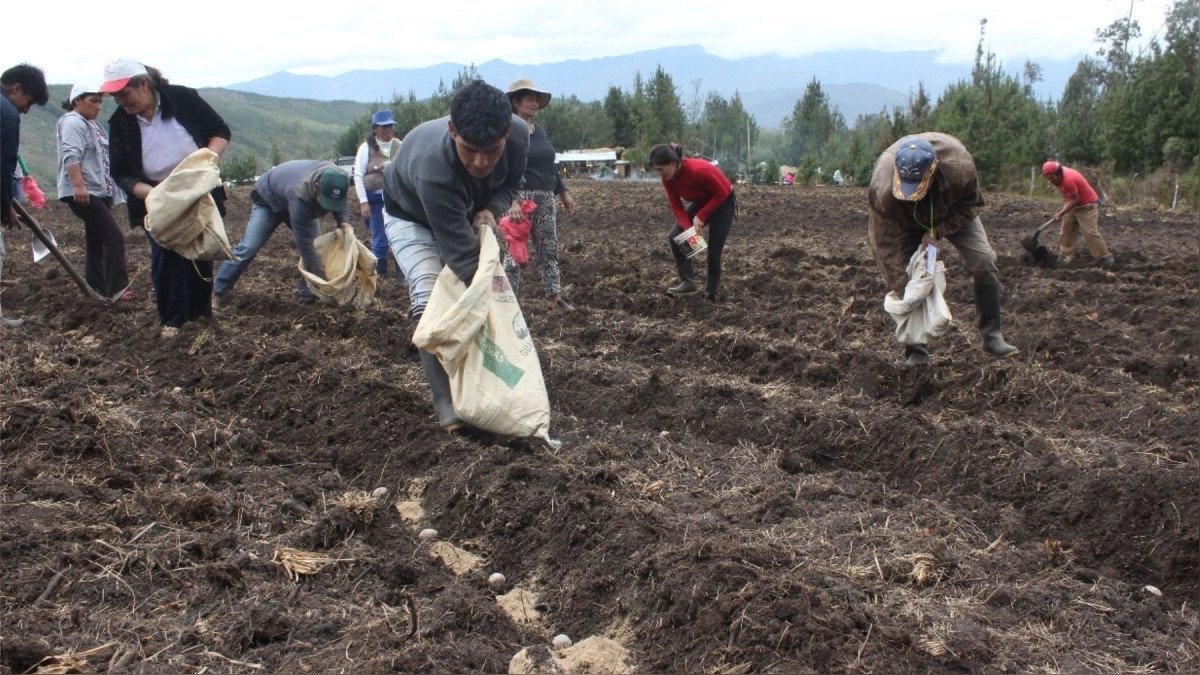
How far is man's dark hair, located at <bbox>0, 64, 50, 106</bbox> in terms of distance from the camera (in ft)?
21.4

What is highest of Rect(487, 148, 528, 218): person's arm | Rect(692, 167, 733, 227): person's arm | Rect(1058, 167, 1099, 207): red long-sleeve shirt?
Rect(487, 148, 528, 218): person's arm

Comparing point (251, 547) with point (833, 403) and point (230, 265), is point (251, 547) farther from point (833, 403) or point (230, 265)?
point (230, 265)

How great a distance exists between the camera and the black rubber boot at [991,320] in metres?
5.94

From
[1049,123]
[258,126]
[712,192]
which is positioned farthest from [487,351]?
[258,126]

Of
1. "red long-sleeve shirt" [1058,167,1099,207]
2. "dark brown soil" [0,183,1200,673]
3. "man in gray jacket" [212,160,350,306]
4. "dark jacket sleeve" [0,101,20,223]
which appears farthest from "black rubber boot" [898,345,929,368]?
"dark jacket sleeve" [0,101,20,223]

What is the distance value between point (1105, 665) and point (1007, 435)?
1.91 meters

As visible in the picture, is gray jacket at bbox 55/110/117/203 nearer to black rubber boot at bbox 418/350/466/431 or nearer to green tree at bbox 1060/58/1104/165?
black rubber boot at bbox 418/350/466/431

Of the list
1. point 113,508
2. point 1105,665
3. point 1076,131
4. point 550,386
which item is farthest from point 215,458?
point 1076,131

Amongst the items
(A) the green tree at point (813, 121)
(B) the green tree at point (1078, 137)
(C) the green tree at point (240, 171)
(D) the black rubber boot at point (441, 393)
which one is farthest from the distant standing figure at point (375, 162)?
(A) the green tree at point (813, 121)

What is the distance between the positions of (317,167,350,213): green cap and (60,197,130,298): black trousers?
5.62 ft

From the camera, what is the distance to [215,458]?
4348mm

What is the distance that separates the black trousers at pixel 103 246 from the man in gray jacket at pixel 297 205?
73 centimetres

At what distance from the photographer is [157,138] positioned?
597 centimetres

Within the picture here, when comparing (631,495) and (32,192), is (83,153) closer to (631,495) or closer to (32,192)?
(32,192)
